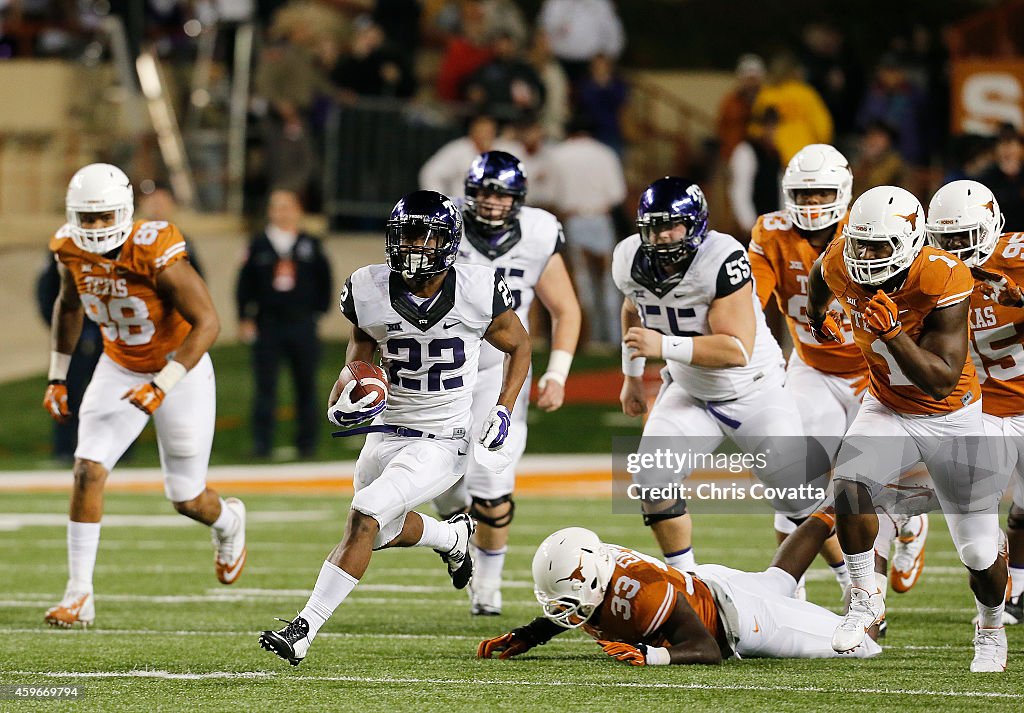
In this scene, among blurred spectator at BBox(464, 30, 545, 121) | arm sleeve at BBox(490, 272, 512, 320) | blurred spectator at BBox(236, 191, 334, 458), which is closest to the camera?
arm sleeve at BBox(490, 272, 512, 320)

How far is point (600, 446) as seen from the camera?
13.2 m

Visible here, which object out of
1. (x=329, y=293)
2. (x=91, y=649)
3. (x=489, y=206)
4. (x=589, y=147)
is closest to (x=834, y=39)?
(x=589, y=147)

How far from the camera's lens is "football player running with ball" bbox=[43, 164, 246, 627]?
7.08 meters

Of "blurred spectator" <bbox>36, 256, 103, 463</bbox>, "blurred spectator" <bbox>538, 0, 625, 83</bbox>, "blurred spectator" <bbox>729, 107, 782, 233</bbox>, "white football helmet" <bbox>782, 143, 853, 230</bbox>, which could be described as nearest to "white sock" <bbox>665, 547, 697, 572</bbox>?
"white football helmet" <bbox>782, 143, 853, 230</bbox>

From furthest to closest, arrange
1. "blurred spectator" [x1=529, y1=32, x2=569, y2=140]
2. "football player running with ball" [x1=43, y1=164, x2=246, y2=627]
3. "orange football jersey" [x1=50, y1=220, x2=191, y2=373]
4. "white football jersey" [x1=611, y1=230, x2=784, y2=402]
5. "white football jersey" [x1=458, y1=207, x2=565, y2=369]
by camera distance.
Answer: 1. "blurred spectator" [x1=529, y1=32, x2=569, y2=140]
2. "white football jersey" [x1=458, y1=207, x2=565, y2=369]
3. "orange football jersey" [x1=50, y1=220, x2=191, y2=373]
4. "football player running with ball" [x1=43, y1=164, x2=246, y2=627]
5. "white football jersey" [x1=611, y1=230, x2=784, y2=402]

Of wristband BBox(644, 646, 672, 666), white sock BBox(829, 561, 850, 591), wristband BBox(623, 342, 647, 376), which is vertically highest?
wristband BBox(623, 342, 647, 376)

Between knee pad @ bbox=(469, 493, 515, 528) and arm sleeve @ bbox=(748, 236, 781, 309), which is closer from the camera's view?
→ arm sleeve @ bbox=(748, 236, 781, 309)

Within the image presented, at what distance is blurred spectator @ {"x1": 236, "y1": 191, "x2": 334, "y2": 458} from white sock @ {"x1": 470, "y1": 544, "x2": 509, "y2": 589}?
4987 millimetres

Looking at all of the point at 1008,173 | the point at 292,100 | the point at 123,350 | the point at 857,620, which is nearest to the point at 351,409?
the point at 857,620

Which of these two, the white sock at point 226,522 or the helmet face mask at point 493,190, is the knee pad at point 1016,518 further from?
the white sock at point 226,522

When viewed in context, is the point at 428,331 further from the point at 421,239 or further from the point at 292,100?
the point at 292,100

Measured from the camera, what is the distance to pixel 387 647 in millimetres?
6367

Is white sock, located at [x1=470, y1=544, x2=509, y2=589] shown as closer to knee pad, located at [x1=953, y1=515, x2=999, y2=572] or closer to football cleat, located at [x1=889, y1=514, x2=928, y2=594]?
football cleat, located at [x1=889, y1=514, x2=928, y2=594]

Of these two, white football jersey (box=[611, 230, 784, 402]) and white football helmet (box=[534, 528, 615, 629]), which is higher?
white football jersey (box=[611, 230, 784, 402])
